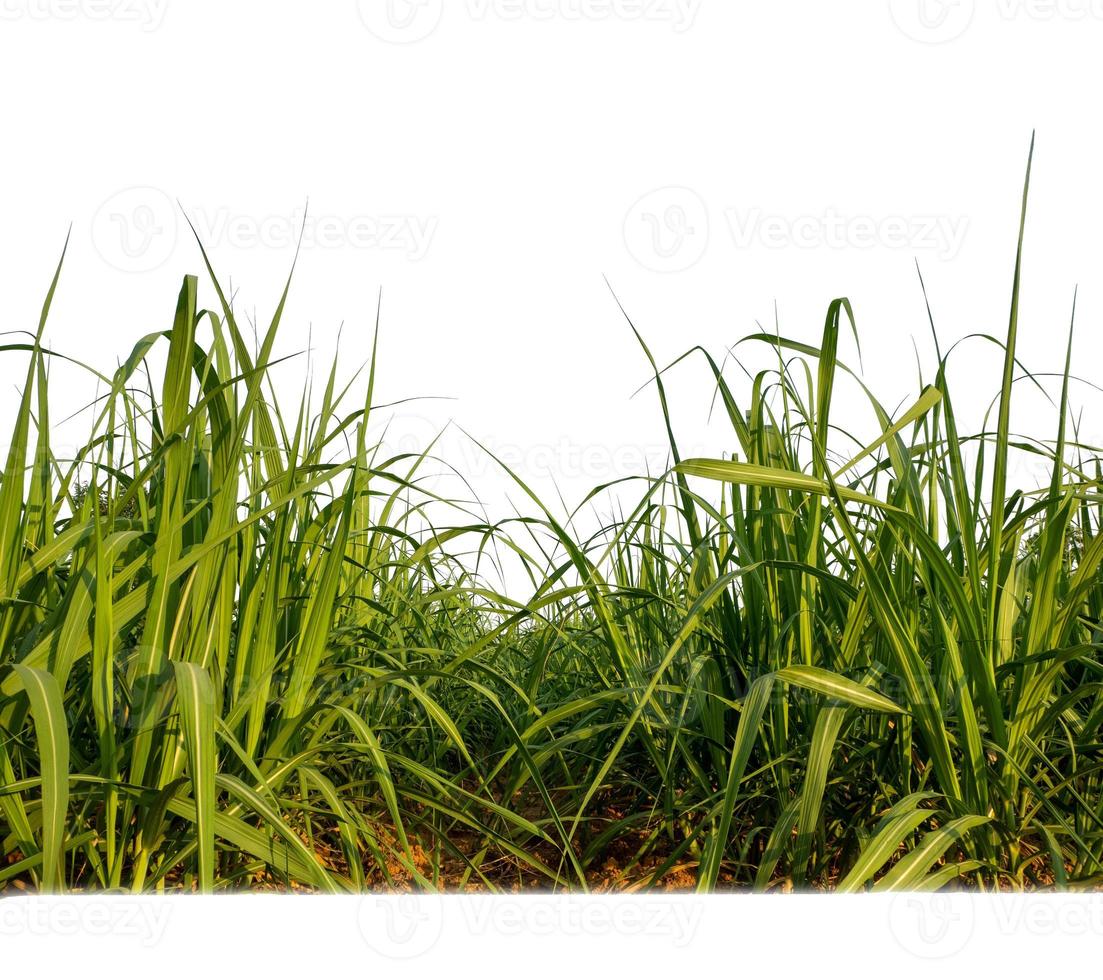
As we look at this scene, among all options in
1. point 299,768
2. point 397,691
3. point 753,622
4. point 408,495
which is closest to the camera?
point 299,768

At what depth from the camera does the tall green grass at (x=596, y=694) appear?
0.99 metres

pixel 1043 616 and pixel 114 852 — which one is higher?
pixel 1043 616

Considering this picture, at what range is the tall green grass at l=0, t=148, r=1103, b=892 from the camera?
986 mm

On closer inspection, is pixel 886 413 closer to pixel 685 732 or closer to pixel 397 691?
pixel 685 732

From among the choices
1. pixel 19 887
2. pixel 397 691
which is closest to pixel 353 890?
pixel 19 887

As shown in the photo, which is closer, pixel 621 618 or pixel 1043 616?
pixel 1043 616

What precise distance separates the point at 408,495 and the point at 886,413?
108 centimetres

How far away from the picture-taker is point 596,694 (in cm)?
126

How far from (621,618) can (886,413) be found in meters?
0.54

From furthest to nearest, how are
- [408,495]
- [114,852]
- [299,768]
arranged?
[408,495] → [299,768] → [114,852]
